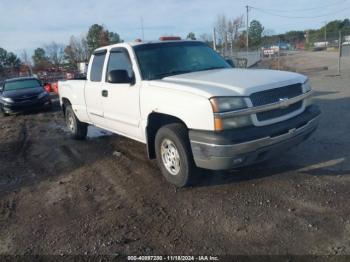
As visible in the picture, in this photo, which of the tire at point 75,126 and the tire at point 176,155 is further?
the tire at point 75,126

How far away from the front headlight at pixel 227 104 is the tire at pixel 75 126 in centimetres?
467

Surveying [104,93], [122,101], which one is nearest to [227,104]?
[122,101]

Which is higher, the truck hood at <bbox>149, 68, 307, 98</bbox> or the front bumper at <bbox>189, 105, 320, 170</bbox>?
the truck hood at <bbox>149, 68, 307, 98</bbox>

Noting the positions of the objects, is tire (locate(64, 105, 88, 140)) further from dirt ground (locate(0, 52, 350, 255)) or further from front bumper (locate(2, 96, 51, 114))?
front bumper (locate(2, 96, 51, 114))

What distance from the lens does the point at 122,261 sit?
3115 mm

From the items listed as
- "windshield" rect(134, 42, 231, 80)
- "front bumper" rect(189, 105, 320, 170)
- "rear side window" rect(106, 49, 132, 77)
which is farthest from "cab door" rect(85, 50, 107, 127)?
"front bumper" rect(189, 105, 320, 170)

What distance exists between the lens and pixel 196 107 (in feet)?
12.8

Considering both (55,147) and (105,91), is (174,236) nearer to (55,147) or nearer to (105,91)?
(105,91)

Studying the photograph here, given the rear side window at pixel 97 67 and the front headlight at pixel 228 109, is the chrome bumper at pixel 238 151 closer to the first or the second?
the front headlight at pixel 228 109

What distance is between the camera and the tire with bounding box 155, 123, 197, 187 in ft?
13.7

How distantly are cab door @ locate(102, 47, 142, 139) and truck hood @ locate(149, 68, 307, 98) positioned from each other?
54 centimetres

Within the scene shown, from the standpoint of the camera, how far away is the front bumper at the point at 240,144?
373 cm

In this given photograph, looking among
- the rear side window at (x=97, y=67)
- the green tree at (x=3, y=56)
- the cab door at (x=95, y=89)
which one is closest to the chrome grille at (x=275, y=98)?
the cab door at (x=95, y=89)

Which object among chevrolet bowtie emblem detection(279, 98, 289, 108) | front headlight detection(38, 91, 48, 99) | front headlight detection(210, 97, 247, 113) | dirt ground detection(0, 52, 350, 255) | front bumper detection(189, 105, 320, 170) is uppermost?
front headlight detection(210, 97, 247, 113)
